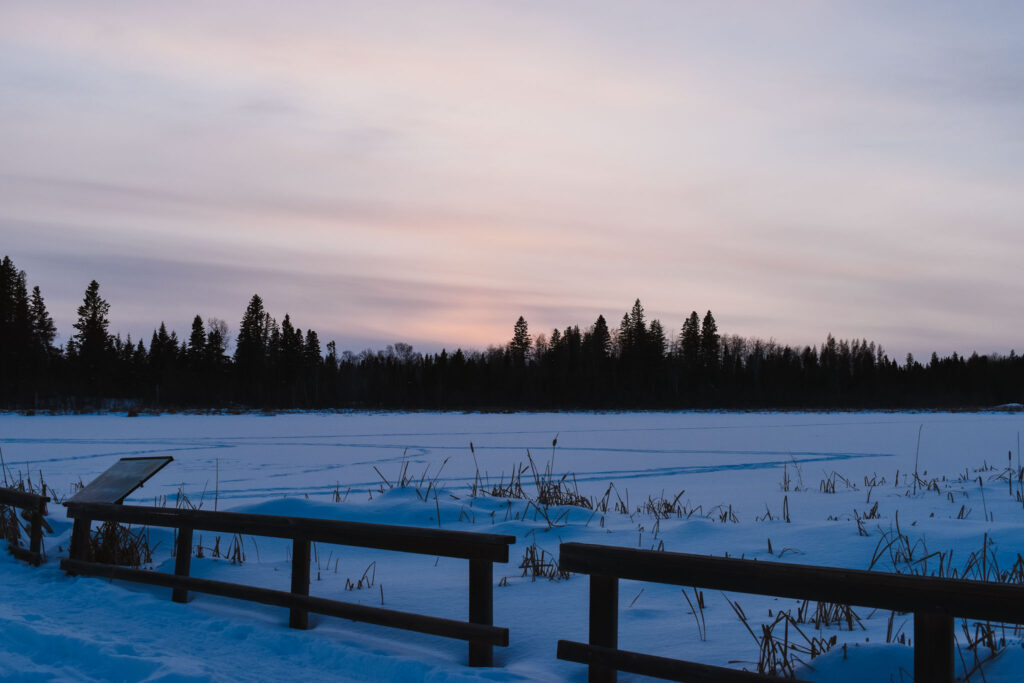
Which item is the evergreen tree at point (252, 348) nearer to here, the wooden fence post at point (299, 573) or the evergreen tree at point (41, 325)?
the evergreen tree at point (41, 325)

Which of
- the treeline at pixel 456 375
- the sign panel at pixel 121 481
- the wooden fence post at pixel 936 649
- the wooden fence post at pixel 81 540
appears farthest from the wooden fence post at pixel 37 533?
the treeline at pixel 456 375

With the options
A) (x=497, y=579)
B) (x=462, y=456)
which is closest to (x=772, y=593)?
(x=497, y=579)

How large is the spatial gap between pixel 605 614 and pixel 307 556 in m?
2.74

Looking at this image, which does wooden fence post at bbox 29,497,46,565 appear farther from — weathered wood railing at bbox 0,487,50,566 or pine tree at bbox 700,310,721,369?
pine tree at bbox 700,310,721,369

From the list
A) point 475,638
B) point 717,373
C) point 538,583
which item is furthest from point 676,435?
point 717,373

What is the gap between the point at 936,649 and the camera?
11.6ft

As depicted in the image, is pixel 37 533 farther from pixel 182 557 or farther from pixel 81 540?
pixel 182 557

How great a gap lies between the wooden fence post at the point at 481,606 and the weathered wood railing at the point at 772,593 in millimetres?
673

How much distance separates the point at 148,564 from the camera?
8625mm

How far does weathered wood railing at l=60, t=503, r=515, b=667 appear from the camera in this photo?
205 inches

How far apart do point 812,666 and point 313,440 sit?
27060mm

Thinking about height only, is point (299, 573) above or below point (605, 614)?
below

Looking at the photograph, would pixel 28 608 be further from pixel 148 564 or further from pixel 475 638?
pixel 475 638

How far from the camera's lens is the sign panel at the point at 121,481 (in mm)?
8242
